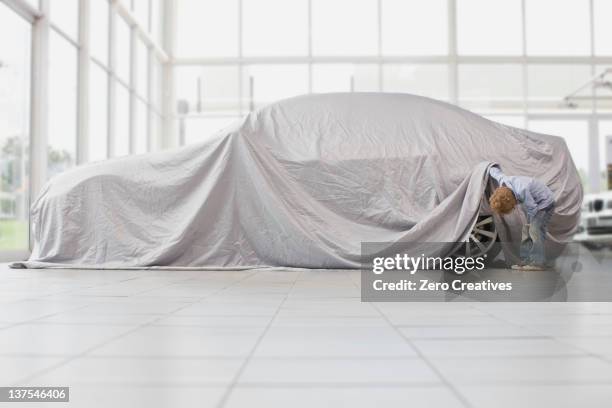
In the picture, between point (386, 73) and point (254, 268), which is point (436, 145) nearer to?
point (254, 268)

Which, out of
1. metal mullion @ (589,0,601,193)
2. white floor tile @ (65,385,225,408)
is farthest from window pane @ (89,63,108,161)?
metal mullion @ (589,0,601,193)

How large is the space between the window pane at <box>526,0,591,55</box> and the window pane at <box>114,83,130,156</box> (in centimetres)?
671

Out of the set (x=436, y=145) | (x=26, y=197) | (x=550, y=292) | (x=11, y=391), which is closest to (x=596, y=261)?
(x=436, y=145)

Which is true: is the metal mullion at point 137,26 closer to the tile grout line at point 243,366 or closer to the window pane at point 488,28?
the window pane at point 488,28

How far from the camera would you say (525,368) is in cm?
123

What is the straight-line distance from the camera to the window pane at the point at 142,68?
32.6 ft

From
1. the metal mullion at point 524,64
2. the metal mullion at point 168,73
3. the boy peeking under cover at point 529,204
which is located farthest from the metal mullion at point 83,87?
the metal mullion at point 524,64

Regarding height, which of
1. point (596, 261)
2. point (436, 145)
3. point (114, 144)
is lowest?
point (596, 261)

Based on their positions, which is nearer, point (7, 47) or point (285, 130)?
point (285, 130)

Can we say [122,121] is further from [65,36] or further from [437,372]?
[437,372]

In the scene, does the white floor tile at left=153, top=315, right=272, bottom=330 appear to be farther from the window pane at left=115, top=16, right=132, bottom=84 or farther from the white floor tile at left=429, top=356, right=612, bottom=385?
the window pane at left=115, top=16, right=132, bottom=84

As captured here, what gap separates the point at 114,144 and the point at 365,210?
17.8ft

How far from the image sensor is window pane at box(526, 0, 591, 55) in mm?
11086

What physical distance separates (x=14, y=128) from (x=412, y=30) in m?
7.24
